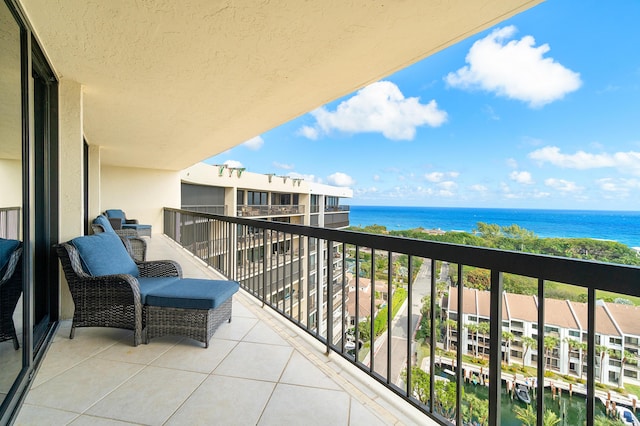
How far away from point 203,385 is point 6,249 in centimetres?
130

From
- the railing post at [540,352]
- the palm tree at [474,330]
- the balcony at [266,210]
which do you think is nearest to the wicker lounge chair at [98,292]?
the palm tree at [474,330]

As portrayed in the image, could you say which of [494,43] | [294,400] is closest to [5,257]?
[294,400]

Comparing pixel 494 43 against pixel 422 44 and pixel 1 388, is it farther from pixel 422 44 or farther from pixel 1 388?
pixel 1 388

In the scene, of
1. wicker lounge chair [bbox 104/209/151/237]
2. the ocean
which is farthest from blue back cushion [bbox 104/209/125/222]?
the ocean

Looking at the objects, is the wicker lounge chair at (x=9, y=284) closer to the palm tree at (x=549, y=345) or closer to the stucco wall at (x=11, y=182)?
the stucco wall at (x=11, y=182)

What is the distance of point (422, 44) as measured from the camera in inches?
90.0

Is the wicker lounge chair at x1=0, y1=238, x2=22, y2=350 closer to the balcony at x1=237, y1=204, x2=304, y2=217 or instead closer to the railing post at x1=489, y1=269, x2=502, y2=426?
the railing post at x1=489, y1=269, x2=502, y2=426

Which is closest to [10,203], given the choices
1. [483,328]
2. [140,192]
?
[483,328]

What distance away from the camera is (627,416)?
109cm

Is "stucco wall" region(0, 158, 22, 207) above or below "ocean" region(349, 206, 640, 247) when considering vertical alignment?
above

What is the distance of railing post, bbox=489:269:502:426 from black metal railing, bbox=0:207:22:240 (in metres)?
2.31

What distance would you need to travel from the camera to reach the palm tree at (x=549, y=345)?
1250 mm

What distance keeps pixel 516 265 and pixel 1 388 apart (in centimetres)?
237

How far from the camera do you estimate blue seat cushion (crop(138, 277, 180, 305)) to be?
241 cm
